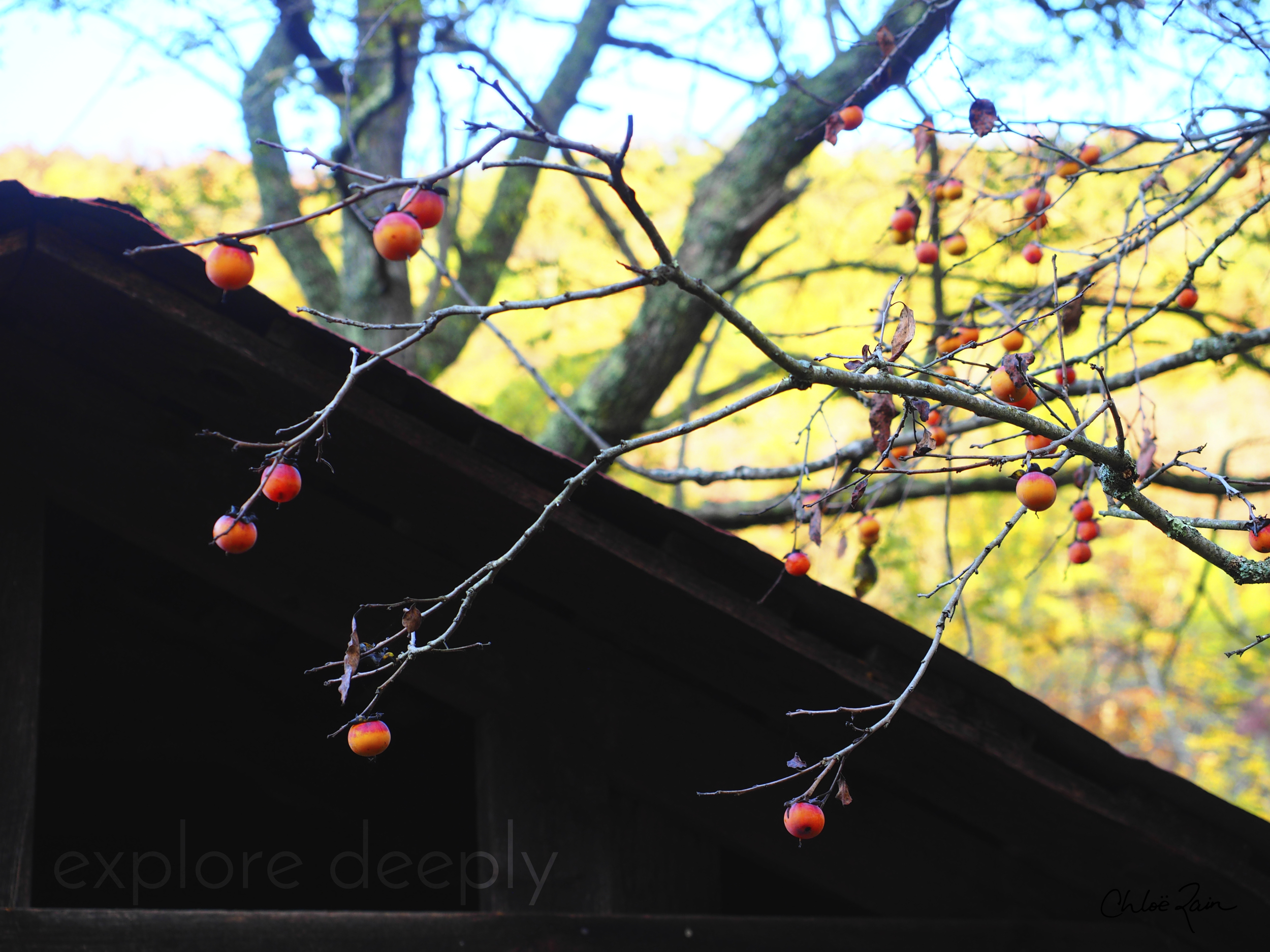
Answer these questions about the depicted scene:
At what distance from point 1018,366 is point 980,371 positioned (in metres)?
4.30

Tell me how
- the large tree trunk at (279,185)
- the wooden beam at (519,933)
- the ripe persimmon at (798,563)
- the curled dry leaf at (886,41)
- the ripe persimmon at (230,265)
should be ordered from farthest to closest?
the large tree trunk at (279,185)
the curled dry leaf at (886,41)
the ripe persimmon at (798,563)
the wooden beam at (519,933)
the ripe persimmon at (230,265)

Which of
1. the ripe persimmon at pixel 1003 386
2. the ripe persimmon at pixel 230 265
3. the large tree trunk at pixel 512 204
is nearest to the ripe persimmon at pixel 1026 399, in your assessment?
the ripe persimmon at pixel 1003 386

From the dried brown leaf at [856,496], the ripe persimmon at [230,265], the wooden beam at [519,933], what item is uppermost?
the ripe persimmon at [230,265]

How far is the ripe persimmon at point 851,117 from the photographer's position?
8.23 feet

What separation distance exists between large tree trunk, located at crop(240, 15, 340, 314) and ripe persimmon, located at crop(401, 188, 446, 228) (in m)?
4.83

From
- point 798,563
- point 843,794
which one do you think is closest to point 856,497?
point 798,563

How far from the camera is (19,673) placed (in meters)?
1.99

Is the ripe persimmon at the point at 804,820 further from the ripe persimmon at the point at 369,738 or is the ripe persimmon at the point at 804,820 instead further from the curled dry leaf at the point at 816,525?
the ripe persimmon at the point at 369,738

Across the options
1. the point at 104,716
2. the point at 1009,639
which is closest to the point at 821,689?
the point at 104,716

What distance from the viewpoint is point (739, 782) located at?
2.31 metres

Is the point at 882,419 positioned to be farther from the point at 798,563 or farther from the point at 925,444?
the point at 798,563

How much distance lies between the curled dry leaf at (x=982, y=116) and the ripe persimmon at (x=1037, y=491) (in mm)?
966

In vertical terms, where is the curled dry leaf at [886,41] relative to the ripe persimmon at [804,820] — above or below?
above

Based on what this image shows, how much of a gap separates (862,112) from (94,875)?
3.32m
